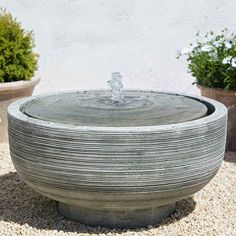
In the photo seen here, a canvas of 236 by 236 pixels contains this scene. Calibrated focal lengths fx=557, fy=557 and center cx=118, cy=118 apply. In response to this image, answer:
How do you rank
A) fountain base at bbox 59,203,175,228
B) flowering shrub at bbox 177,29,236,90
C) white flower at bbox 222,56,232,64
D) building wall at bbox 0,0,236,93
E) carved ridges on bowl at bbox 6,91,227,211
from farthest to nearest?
building wall at bbox 0,0,236,93 < flowering shrub at bbox 177,29,236,90 < white flower at bbox 222,56,232,64 < fountain base at bbox 59,203,175,228 < carved ridges on bowl at bbox 6,91,227,211

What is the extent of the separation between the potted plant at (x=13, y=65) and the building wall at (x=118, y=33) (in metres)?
2.77

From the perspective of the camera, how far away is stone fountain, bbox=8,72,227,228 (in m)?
3.04

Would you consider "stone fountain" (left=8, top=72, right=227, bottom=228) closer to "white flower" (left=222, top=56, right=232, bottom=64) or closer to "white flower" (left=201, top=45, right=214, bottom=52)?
"white flower" (left=222, top=56, right=232, bottom=64)

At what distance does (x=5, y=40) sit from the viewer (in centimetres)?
545

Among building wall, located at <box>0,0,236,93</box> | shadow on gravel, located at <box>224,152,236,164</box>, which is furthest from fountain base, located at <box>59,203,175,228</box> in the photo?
building wall, located at <box>0,0,236,93</box>

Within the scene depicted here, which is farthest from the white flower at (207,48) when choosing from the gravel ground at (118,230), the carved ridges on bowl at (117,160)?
the carved ridges on bowl at (117,160)

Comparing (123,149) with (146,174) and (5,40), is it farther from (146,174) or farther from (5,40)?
(5,40)

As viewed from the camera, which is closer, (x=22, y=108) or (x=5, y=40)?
(x=22, y=108)

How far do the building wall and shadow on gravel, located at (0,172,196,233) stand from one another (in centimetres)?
430

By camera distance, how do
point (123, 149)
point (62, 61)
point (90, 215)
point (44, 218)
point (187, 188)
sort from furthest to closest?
1. point (62, 61)
2. point (44, 218)
3. point (90, 215)
4. point (187, 188)
5. point (123, 149)

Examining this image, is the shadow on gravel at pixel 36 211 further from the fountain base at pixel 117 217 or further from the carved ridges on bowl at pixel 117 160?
the carved ridges on bowl at pixel 117 160

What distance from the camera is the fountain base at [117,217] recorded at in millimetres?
3453

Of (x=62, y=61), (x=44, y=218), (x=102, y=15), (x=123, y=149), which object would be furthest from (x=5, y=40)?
(x=102, y=15)

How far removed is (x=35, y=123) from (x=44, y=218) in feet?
2.77
